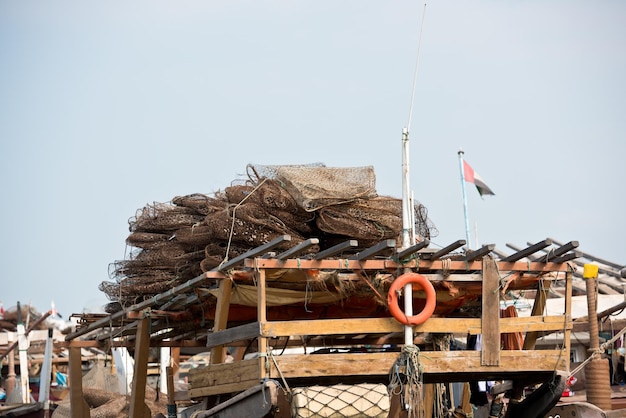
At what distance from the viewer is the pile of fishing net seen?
37.8 ft

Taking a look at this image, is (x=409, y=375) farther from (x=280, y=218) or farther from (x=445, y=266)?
(x=280, y=218)

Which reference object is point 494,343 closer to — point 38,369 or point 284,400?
point 284,400

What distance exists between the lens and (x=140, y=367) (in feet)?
42.9

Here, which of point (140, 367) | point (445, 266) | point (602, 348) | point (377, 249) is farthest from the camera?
point (140, 367)

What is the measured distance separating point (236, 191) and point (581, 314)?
9.36m

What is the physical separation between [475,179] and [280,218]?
3.58 meters

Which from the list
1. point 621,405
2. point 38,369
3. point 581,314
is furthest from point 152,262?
point 38,369

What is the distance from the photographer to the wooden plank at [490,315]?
10.4 meters

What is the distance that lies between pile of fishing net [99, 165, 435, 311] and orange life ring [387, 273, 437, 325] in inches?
56.4

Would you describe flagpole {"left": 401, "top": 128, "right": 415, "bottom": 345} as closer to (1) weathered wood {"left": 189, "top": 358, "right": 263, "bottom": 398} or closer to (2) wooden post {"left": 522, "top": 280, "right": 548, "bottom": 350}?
(1) weathered wood {"left": 189, "top": 358, "right": 263, "bottom": 398}

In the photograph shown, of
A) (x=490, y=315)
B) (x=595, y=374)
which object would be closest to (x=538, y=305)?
(x=490, y=315)

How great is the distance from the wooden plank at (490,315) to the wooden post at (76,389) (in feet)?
24.6

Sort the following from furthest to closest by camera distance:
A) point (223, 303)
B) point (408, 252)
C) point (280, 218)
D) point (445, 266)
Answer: point (280, 218) < point (223, 303) < point (445, 266) < point (408, 252)

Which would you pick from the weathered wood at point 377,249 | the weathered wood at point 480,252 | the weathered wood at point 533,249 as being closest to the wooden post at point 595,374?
the weathered wood at point 533,249
